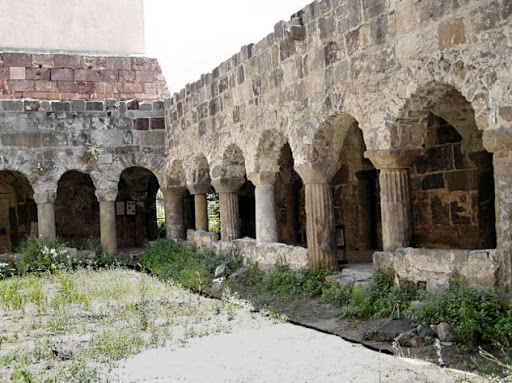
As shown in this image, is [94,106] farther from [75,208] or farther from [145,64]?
[75,208]

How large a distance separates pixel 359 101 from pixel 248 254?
4.01 meters

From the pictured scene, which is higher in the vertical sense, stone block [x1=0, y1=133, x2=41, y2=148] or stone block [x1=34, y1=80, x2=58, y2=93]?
stone block [x1=34, y1=80, x2=58, y2=93]

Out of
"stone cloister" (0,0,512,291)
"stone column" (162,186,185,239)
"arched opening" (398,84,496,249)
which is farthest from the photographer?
"stone column" (162,186,185,239)

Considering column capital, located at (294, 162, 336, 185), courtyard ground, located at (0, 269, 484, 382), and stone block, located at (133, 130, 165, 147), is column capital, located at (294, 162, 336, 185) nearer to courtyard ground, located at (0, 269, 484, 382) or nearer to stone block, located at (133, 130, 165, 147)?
courtyard ground, located at (0, 269, 484, 382)

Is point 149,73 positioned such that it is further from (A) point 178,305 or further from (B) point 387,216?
(B) point 387,216

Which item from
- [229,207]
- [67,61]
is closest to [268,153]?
[229,207]

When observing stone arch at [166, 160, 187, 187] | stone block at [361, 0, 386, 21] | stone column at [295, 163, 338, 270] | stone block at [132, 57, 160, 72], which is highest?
stone block at [132, 57, 160, 72]

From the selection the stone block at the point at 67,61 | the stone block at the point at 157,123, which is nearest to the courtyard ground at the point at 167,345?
the stone block at the point at 157,123

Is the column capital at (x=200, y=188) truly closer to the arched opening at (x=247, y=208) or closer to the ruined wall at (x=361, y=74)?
the ruined wall at (x=361, y=74)

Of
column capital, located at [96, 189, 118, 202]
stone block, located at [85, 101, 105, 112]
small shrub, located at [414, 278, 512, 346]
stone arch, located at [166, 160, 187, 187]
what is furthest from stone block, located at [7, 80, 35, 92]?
small shrub, located at [414, 278, 512, 346]

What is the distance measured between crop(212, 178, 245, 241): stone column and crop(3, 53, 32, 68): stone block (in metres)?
6.95

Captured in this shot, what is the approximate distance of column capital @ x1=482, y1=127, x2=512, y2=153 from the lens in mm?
5805

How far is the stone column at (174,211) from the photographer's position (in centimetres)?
1473

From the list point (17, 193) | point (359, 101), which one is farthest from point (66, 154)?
point (359, 101)
